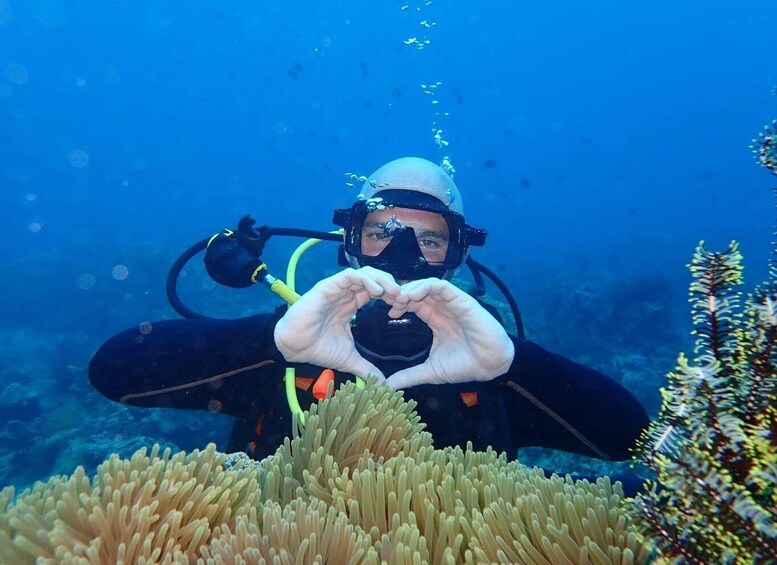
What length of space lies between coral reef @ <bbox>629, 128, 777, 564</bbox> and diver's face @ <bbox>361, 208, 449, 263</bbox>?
3.14 metres

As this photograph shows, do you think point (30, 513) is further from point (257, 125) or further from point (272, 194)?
point (257, 125)

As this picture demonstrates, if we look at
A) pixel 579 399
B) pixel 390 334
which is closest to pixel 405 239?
pixel 390 334

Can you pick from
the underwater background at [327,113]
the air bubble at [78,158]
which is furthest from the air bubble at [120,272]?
the air bubble at [78,158]

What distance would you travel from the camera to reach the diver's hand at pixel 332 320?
2670 millimetres

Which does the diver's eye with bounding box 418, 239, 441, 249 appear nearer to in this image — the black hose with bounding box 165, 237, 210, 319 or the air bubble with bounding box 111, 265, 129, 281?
the black hose with bounding box 165, 237, 210, 319

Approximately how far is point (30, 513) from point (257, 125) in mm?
138884

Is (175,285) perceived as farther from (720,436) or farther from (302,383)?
(720,436)

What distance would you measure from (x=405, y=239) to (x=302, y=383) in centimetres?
145

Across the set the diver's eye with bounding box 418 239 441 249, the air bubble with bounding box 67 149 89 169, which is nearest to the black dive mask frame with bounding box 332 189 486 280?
the diver's eye with bounding box 418 239 441 249

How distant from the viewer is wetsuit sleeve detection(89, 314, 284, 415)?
10.3 ft

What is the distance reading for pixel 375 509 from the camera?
136 cm

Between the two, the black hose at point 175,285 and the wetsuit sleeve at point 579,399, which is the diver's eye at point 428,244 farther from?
the black hose at point 175,285

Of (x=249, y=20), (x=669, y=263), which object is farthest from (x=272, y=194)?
(x=669, y=263)

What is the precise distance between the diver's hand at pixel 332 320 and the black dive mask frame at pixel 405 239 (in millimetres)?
848
